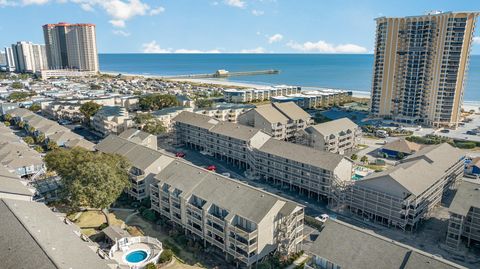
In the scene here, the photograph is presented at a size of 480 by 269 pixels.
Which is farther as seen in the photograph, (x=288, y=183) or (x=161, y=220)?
(x=288, y=183)

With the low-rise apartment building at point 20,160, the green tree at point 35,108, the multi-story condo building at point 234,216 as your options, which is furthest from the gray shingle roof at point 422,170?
the green tree at point 35,108

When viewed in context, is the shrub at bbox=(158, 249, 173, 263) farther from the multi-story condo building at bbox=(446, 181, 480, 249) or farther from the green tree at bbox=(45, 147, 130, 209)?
the multi-story condo building at bbox=(446, 181, 480, 249)

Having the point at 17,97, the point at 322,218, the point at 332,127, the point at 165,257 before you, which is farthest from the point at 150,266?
the point at 17,97

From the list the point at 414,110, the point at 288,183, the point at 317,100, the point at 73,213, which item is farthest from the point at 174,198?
the point at 317,100

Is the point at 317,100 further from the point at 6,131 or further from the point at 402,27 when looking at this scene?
the point at 6,131

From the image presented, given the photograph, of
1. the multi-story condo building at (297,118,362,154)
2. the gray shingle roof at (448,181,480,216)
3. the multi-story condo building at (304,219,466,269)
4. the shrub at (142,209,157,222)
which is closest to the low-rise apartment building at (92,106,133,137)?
the shrub at (142,209,157,222)

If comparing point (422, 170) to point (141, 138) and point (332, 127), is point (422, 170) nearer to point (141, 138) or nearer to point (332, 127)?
point (332, 127)
